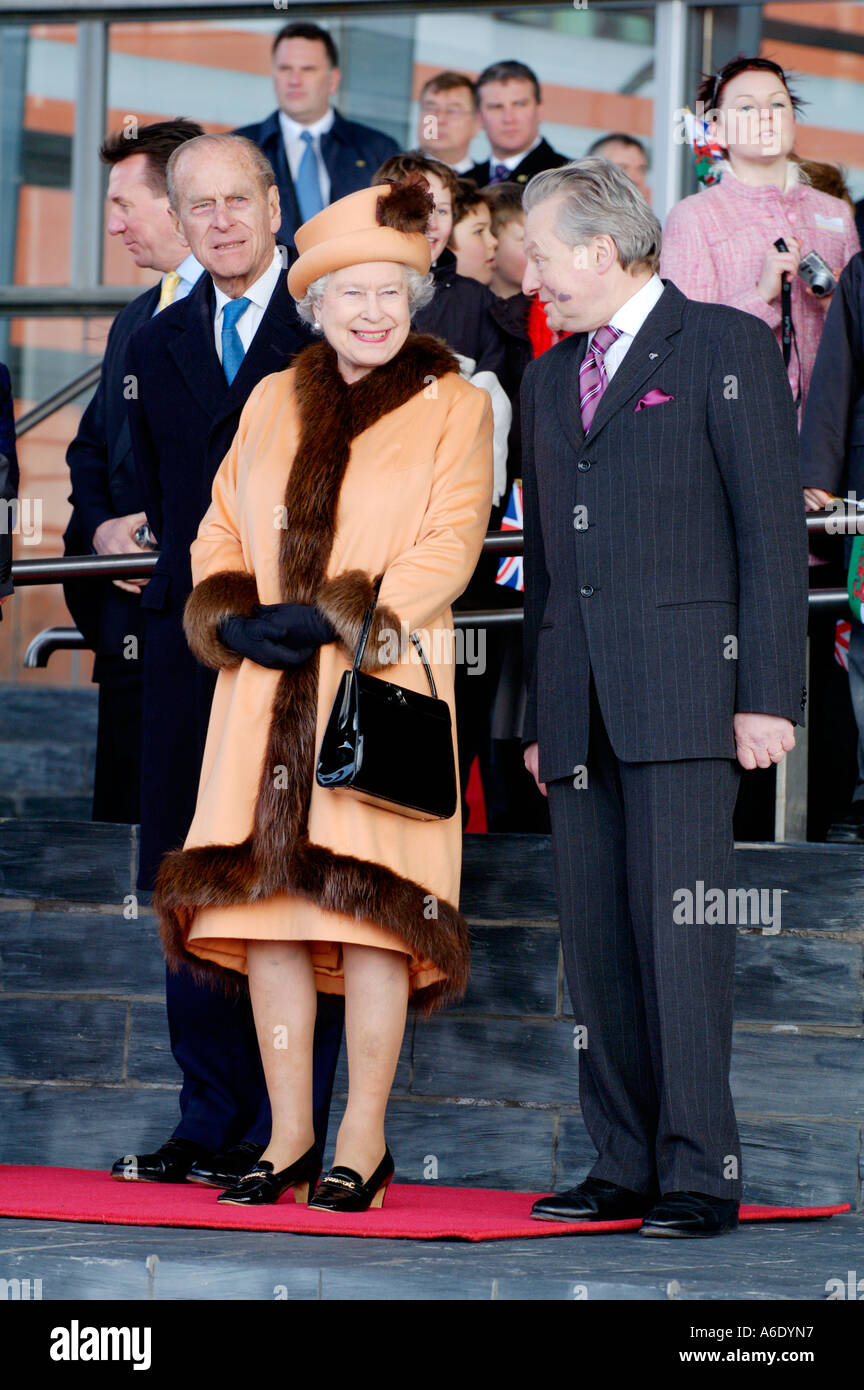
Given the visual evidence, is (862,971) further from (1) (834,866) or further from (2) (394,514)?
(2) (394,514)

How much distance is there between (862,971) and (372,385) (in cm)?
167

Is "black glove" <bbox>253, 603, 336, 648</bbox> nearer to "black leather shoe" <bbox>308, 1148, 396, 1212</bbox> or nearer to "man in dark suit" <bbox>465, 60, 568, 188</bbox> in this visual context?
"black leather shoe" <bbox>308, 1148, 396, 1212</bbox>

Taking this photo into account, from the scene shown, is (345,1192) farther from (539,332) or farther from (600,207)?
(539,332)

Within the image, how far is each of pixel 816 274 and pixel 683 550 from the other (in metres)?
1.82

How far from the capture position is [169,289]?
5.02 metres

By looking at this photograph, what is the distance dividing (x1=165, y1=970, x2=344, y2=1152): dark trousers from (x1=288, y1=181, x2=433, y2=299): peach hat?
152 centimetres

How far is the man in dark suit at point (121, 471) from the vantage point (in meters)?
5.03

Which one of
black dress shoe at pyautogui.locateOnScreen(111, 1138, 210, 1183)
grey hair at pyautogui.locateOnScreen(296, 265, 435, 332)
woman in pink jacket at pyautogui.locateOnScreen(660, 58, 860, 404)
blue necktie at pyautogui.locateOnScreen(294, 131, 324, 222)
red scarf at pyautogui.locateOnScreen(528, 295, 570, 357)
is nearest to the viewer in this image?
grey hair at pyautogui.locateOnScreen(296, 265, 435, 332)

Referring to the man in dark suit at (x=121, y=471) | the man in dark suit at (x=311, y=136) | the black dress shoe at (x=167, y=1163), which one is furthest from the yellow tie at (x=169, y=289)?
the man in dark suit at (x=311, y=136)

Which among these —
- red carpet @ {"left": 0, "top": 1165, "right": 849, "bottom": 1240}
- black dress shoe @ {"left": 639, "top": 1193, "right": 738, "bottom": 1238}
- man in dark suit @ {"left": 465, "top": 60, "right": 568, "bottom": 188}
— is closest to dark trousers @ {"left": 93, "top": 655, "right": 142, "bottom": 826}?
red carpet @ {"left": 0, "top": 1165, "right": 849, "bottom": 1240}

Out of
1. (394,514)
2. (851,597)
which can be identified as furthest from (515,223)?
(394,514)

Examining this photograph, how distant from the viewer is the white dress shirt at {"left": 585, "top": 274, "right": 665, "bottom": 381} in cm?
376

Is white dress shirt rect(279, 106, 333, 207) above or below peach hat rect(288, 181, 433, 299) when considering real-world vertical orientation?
above

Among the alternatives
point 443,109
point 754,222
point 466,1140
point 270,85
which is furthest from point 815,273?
point 270,85
